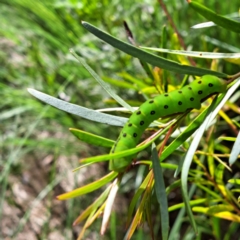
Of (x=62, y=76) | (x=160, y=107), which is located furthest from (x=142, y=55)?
(x=62, y=76)

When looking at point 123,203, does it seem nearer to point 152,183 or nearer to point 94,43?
point 94,43

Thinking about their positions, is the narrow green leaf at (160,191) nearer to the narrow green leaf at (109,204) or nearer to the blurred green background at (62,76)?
the narrow green leaf at (109,204)

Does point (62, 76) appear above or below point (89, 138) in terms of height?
below

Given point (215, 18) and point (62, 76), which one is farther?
point (62, 76)

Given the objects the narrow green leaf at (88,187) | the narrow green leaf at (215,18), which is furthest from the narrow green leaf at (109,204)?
the narrow green leaf at (215,18)

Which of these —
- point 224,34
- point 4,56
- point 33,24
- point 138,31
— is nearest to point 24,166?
point 4,56

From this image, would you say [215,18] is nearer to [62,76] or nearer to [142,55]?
[142,55]
